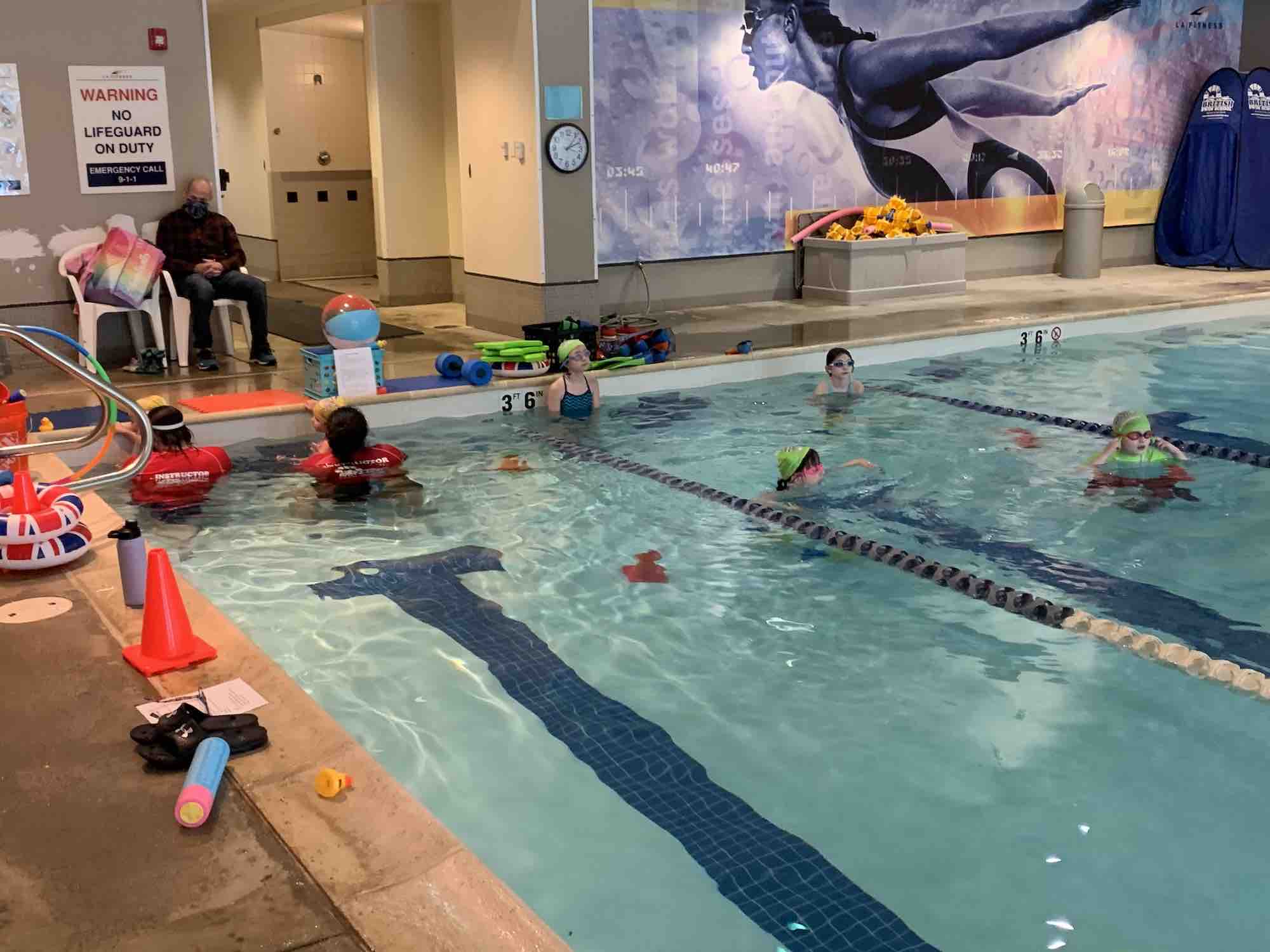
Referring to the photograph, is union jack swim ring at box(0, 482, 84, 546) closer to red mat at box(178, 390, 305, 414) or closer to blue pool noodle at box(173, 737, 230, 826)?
blue pool noodle at box(173, 737, 230, 826)

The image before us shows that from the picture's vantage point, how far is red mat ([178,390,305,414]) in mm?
7707

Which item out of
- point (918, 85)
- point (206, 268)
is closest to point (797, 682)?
point (206, 268)

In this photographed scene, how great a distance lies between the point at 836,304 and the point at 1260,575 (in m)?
7.62

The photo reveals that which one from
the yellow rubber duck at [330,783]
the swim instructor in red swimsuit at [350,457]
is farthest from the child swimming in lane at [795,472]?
the yellow rubber duck at [330,783]

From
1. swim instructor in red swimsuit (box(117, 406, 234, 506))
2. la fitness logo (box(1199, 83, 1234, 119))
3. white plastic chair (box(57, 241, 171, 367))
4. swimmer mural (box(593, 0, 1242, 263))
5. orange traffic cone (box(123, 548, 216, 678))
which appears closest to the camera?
orange traffic cone (box(123, 548, 216, 678))

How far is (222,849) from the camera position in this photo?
2.64 metres

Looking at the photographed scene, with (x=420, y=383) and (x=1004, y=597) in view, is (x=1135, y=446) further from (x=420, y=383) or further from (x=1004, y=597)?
(x=420, y=383)

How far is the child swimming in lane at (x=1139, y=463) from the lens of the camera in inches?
258

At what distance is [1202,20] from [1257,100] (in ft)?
4.52

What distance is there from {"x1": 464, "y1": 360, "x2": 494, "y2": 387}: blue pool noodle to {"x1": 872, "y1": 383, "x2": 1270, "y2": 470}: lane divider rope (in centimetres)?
284

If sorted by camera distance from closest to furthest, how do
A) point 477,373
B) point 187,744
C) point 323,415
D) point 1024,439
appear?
point 187,744
point 323,415
point 1024,439
point 477,373

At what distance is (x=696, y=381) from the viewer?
9367 millimetres

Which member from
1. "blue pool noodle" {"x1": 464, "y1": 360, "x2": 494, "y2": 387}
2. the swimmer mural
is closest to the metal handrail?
"blue pool noodle" {"x1": 464, "y1": 360, "x2": 494, "y2": 387}

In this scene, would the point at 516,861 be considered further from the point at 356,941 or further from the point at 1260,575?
the point at 1260,575
